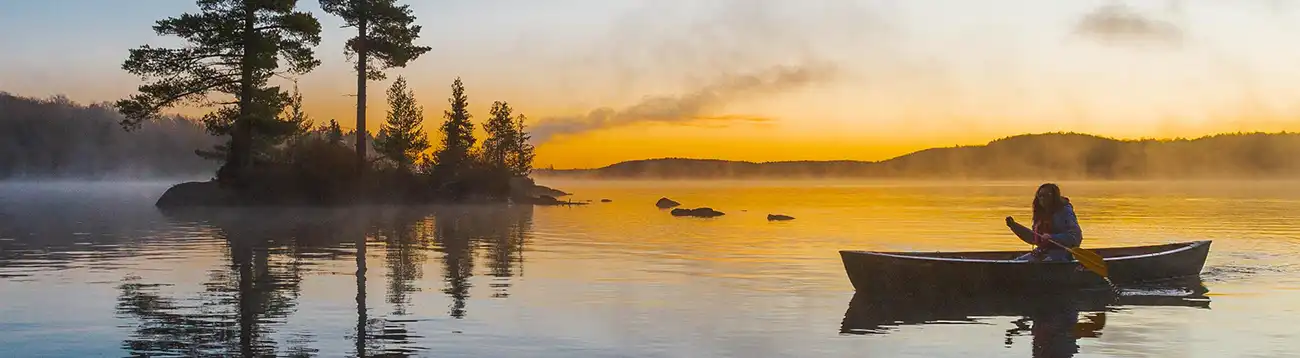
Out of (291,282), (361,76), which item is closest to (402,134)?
(361,76)

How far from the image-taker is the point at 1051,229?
68.6 feet

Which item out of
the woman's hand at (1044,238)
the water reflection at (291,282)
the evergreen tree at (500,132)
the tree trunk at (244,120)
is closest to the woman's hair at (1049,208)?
the woman's hand at (1044,238)

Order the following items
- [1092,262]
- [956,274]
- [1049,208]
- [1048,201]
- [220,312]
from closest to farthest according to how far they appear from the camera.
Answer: [220,312] < [956,274] < [1092,262] < [1048,201] < [1049,208]

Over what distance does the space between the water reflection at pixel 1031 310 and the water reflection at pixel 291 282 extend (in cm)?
627

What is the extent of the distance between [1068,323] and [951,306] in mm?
2083

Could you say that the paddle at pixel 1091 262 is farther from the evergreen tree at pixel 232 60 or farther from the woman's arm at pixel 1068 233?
the evergreen tree at pixel 232 60

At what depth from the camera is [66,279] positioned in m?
21.2

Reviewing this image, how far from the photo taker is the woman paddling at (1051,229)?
20.6 meters

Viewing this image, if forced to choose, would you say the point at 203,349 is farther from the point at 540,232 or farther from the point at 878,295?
the point at 540,232

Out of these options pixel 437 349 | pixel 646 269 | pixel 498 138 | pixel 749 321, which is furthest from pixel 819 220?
pixel 498 138

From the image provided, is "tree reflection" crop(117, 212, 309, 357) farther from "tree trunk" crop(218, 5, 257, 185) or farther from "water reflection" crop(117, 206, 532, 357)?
"tree trunk" crop(218, 5, 257, 185)

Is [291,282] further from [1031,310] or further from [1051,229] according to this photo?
[1051,229]

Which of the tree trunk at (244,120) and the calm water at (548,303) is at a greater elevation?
the tree trunk at (244,120)

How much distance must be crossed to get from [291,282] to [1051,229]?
14199mm
